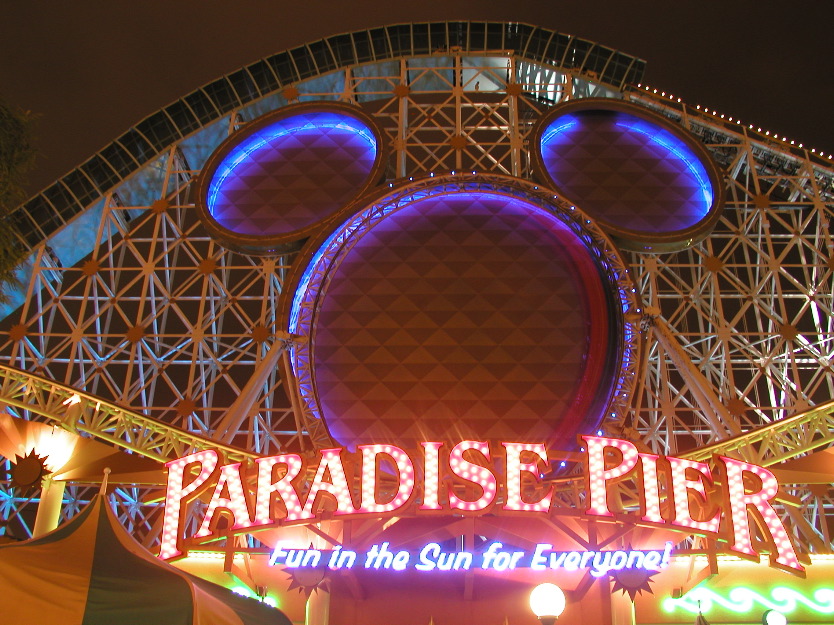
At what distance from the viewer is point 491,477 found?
14055 mm

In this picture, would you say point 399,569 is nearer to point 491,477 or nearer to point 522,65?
point 491,477

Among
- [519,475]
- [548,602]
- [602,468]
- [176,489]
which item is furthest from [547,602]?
[176,489]

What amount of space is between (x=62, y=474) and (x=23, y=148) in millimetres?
6583

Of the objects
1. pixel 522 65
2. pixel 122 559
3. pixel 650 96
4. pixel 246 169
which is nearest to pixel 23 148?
pixel 246 169

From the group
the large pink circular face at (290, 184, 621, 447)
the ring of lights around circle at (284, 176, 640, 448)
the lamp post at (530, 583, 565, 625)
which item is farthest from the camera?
the large pink circular face at (290, 184, 621, 447)

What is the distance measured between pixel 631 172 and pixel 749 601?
41.4 feet

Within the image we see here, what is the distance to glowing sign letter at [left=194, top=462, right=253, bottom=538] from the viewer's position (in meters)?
14.1

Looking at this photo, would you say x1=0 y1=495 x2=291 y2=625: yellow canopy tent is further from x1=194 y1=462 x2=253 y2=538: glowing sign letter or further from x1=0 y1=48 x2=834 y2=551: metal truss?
x1=0 y1=48 x2=834 y2=551: metal truss

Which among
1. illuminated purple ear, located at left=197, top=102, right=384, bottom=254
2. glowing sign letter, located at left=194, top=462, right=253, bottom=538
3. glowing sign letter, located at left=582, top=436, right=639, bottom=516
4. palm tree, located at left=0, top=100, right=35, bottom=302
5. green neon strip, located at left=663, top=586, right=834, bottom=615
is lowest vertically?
green neon strip, located at left=663, top=586, right=834, bottom=615

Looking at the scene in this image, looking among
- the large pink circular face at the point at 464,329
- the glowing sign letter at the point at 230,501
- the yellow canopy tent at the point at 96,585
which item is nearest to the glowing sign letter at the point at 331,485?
the glowing sign letter at the point at 230,501

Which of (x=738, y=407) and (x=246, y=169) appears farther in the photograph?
(x=246, y=169)

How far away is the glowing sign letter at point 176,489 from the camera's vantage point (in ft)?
46.4

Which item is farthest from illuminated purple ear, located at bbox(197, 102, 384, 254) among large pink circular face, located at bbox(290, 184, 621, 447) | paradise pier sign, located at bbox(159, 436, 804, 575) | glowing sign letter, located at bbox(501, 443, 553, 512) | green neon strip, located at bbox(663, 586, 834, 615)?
green neon strip, located at bbox(663, 586, 834, 615)

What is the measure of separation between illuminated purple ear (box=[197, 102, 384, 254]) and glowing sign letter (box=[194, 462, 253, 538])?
9.19m
